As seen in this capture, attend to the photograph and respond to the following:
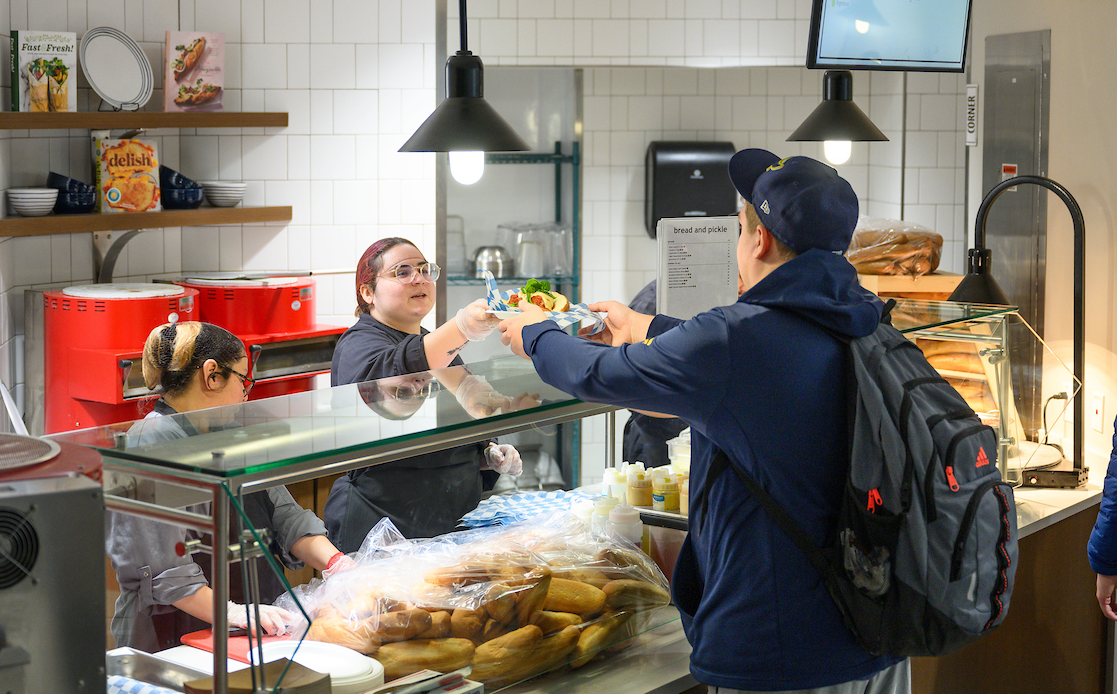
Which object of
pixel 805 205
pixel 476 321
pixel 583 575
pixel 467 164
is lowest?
pixel 583 575

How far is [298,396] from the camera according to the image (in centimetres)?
193

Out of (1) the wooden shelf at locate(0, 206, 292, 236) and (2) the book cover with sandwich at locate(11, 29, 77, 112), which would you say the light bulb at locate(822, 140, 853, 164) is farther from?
(2) the book cover with sandwich at locate(11, 29, 77, 112)

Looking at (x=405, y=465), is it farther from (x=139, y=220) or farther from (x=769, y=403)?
(x=139, y=220)

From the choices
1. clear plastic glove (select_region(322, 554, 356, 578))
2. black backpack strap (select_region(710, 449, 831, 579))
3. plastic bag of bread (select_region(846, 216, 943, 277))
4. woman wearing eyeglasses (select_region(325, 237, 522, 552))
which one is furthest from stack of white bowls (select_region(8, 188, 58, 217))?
black backpack strap (select_region(710, 449, 831, 579))

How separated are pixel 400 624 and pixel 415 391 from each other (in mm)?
452

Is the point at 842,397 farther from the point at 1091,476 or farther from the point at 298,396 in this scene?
the point at 1091,476

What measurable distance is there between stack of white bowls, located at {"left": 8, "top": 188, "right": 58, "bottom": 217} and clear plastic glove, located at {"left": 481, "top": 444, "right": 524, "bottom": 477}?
6.74 ft

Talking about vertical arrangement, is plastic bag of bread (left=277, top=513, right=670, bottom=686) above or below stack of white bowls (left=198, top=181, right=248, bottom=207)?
below

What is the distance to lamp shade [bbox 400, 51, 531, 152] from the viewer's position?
2539mm

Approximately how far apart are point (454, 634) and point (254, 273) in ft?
10.4

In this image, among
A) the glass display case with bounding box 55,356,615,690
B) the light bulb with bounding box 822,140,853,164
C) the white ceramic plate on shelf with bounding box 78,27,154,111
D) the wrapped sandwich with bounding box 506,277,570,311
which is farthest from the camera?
the light bulb with bounding box 822,140,853,164

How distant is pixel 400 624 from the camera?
1.71 meters

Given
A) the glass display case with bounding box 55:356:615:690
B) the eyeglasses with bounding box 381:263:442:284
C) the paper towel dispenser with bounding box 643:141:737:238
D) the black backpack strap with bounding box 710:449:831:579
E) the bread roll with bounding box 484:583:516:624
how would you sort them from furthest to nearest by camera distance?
the paper towel dispenser with bounding box 643:141:737:238, the eyeglasses with bounding box 381:263:442:284, the bread roll with bounding box 484:583:516:624, the black backpack strap with bounding box 710:449:831:579, the glass display case with bounding box 55:356:615:690

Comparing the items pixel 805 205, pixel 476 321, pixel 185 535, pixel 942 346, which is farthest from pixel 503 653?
pixel 942 346
